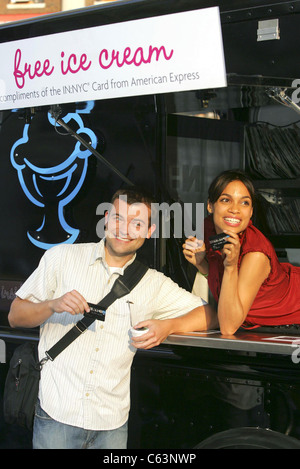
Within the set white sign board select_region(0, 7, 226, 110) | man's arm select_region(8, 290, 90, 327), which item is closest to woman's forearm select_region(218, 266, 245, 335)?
man's arm select_region(8, 290, 90, 327)

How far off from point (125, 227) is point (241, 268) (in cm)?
57

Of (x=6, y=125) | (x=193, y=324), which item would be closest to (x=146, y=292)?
(x=193, y=324)

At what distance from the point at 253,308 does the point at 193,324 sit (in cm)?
32

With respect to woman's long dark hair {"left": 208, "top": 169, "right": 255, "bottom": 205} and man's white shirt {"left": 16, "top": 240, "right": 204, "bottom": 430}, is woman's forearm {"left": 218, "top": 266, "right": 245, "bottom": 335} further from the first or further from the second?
woman's long dark hair {"left": 208, "top": 169, "right": 255, "bottom": 205}

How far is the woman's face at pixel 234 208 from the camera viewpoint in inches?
118

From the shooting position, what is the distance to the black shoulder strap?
2.84 metres

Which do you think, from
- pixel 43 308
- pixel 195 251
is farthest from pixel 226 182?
pixel 43 308

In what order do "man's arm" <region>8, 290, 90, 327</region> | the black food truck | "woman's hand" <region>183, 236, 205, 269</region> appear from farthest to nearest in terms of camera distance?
"woman's hand" <region>183, 236, 205, 269</region>, the black food truck, "man's arm" <region>8, 290, 90, 327</region>

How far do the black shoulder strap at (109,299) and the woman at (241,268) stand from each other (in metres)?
0.37

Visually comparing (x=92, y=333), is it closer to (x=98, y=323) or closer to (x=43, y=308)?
(x=98, y=323)

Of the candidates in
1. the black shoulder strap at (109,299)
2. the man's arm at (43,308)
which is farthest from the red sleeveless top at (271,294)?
the man's arm at (43,308)

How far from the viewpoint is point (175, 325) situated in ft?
9.52

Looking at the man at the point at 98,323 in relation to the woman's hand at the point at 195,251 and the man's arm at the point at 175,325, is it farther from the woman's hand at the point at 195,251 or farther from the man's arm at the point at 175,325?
the woman's hand at the point at 195,251
